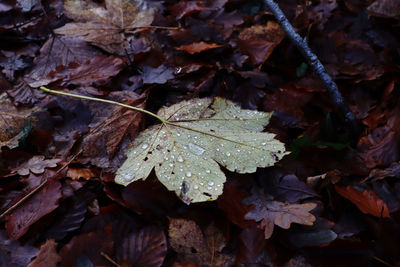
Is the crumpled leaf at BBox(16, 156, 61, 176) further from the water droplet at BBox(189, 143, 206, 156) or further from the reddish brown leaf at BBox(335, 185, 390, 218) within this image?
the reddish brown leaf at BBox(335, 185, 390, 218)

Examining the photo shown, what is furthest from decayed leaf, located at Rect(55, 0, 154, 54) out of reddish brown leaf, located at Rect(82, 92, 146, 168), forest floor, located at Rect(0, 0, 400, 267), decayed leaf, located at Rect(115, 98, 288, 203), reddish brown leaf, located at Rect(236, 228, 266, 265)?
reddish brown leaf, located at Rect(236, 228, 266, 265)

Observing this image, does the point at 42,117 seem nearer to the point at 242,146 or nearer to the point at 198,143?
the point at 198,143

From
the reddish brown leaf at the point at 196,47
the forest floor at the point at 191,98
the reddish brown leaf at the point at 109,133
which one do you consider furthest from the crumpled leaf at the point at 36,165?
the reddish brown leaf at the point at 196,47

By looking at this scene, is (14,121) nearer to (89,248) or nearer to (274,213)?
(89,248)

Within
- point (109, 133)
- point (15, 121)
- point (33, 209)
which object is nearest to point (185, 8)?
point (109, 133)

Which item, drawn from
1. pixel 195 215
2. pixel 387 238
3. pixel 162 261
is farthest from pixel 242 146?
pixel 387 238

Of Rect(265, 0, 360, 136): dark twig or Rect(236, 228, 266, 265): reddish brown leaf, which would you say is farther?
Rect(265, 0, 360, 136): dark twig
